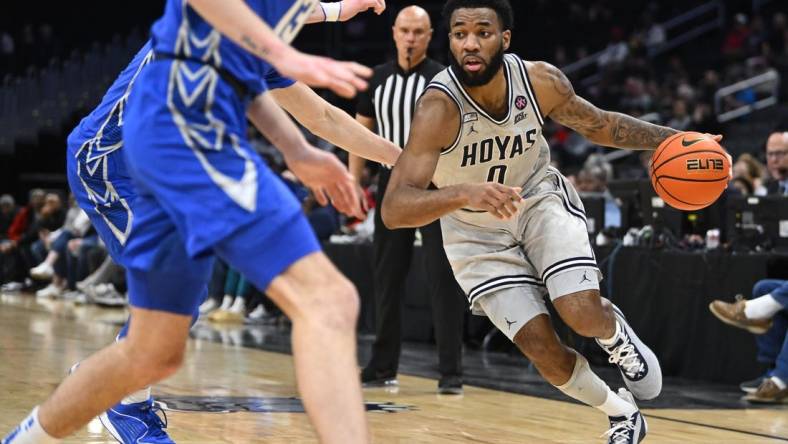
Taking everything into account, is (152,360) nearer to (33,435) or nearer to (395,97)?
(33,435)

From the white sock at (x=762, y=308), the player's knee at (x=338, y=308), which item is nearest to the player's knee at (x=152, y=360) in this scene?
the player's knee at (x=338, y=308)

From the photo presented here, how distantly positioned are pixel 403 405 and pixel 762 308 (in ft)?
8.00

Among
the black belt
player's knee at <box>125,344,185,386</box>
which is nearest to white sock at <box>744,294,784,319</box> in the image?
player's knee at <box>125,344,185,386</box>

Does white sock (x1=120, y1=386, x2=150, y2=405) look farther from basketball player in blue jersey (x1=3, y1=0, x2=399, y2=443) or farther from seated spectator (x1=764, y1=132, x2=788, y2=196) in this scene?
seated spectator (x1=764, y1=132, x2=788, y2=196)

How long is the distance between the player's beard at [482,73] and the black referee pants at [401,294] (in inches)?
91.5

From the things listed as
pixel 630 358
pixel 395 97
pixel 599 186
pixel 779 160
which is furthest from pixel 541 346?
pixel 599 186

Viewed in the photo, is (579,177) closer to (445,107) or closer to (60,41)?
Result: (445,107)

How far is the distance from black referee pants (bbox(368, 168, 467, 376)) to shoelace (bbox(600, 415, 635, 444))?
7.53ft

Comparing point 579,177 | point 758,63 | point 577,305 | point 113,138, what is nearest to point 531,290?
point 577,305

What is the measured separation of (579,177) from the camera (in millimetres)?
10492

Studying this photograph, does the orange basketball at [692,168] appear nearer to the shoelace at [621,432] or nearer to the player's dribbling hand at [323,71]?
the shoelace at [621,432]

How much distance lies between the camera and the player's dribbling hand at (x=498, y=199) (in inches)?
149

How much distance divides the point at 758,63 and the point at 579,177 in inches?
332

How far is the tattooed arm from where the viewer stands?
4.74 m
